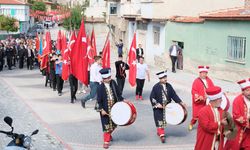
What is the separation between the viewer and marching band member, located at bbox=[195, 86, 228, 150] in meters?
7.13

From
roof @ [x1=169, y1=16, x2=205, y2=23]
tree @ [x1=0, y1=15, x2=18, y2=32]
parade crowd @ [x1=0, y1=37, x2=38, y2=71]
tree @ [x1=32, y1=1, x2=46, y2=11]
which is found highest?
tree @ [x1=32, y1=1, x2=46, y2=11]

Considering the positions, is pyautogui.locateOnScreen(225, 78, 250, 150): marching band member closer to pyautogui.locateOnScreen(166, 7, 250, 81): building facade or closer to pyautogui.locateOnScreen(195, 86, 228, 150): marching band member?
pyautogui.locateOnScreen(195, 86, 228, 150): marching band member

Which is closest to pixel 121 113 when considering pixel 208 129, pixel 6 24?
pixel 208 129

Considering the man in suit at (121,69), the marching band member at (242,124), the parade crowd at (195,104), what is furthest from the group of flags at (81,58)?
the marching band member at (242,124)

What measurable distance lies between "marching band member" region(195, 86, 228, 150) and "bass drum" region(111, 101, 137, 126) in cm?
294

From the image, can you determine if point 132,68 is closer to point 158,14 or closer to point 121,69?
point 121,69

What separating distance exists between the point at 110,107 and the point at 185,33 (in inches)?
707

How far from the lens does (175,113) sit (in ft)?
34.5

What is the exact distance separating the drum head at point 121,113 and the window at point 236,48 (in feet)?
42.0

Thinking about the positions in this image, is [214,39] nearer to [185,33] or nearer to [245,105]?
[185,33]

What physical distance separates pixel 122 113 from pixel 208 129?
3.28 meters

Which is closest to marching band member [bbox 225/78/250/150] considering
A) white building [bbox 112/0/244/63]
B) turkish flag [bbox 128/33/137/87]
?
turkish flag [bbox 128/33/137/87]

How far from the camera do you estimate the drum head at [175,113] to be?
1046 centimetres

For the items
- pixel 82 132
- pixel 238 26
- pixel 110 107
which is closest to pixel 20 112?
pixel 82 132
